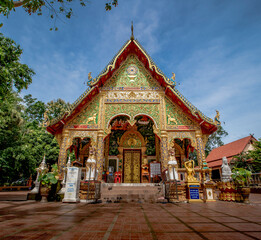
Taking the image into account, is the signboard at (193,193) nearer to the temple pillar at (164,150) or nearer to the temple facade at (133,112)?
A: the temple facade at (133,112)

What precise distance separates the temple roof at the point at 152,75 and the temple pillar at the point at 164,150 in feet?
6.14

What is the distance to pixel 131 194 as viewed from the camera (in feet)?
23.7

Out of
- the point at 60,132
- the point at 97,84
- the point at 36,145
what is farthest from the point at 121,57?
the point at 36,145

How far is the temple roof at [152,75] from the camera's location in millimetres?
9141

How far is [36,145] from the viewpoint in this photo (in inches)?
717

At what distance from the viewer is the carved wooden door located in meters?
11.6

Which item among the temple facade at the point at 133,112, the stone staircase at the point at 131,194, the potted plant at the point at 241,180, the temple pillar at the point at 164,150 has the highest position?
the temple facade at the point at 133,112

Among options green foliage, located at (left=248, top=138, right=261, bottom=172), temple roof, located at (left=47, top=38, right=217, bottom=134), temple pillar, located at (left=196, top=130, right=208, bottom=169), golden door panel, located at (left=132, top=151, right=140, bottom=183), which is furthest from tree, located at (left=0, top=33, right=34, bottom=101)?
green foliage, located at (left=248, top=138, right=261, bottom=172)

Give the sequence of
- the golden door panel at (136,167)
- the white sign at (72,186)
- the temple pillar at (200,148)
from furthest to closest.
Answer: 1. the golden door panel at (136,167)
2. the temple pillar at (200,148)
3. the white sign at (72,186)

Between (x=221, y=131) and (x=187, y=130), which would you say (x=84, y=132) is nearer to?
(x=187, y=130)

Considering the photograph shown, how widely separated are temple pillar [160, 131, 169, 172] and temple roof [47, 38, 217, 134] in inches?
73.7

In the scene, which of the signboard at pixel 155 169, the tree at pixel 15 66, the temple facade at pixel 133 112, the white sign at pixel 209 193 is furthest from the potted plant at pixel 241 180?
the tree at pixel 15 66

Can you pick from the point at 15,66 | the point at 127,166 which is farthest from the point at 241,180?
the point at 15,66

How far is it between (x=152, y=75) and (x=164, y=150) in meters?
4.60
